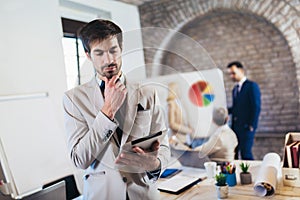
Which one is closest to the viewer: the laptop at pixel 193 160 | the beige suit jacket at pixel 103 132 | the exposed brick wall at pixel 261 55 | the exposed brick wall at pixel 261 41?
the beige suit jacket at pixel 103 132

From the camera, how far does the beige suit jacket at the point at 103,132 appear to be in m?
0.84

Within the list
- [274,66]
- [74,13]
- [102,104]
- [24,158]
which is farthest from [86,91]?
[274,66]

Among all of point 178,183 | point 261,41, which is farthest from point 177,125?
point 261,41

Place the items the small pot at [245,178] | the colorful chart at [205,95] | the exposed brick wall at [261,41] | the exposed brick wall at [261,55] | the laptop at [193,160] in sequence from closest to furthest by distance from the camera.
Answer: the small pot at [245,178], the laptop at [193,160], the colorful chart at [205,95], the exposed brick wall at [261,41], the exposed brick wall at [261,55]

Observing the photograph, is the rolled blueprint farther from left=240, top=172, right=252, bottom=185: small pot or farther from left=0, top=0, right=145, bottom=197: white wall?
left=0, top=0, right=145, bottom=197: white wall

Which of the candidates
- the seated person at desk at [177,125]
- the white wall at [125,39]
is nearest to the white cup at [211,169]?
the seated person at desk at [177,125]

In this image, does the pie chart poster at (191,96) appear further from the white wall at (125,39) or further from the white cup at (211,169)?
the white cup at (211,169)

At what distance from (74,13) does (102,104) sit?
411 millimetres

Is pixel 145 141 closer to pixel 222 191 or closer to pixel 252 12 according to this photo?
pixel 222 191

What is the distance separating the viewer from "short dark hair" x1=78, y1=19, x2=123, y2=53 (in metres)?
0.86

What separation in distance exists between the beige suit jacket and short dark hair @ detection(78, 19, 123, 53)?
119 mm

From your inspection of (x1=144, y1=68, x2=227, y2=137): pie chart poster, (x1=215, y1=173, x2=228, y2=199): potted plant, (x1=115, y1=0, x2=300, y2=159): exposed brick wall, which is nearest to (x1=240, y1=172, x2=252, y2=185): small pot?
(x1=215, y1=173, x2=228, y2=199): potted plant

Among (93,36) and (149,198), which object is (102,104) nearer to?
(93,36)

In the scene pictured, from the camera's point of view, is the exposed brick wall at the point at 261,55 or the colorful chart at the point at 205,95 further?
the exposed brick wall at the point at 261,55
